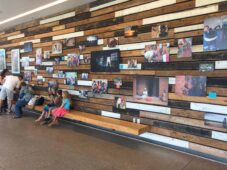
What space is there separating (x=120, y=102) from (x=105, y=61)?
97 centimetres

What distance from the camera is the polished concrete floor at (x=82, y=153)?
3119 millimetres

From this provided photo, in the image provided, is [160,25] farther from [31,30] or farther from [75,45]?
[31,30]

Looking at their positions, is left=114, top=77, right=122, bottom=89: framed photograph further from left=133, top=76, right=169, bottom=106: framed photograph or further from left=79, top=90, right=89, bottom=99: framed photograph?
left=79, top=90, right=89, bottom=99: framed photograph

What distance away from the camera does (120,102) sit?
4.50m

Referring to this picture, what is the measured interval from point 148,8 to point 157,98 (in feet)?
5.55

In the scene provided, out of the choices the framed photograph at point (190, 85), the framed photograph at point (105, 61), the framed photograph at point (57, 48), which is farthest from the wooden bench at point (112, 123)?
the framed photograph at point (57, 48)

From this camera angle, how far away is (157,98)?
3916 millimetres

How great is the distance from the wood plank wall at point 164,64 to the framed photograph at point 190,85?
0.27 feet

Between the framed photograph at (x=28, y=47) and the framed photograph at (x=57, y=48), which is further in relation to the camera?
the framed photograph at (x=28, y=47)

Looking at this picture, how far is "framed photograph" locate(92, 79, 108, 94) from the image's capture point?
4.76 metres

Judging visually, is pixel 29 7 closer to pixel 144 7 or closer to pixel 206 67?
pixel 144 7

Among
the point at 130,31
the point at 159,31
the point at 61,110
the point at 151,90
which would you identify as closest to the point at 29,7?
the point at 61,110

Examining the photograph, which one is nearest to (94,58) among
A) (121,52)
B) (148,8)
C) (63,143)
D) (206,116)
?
(121,52)

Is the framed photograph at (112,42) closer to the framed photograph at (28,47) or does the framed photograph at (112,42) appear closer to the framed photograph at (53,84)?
the framed photograph at (53,84)
